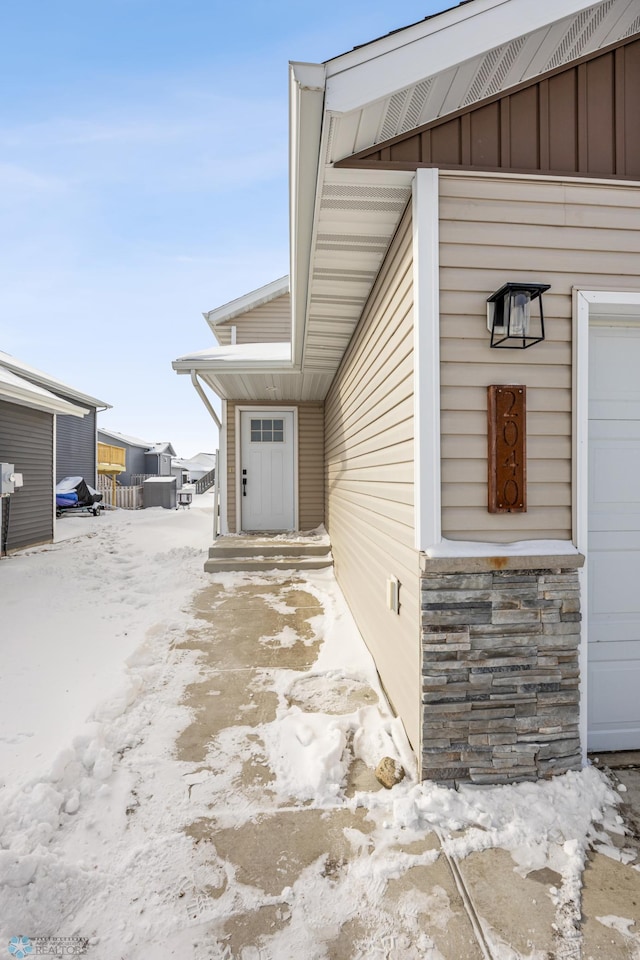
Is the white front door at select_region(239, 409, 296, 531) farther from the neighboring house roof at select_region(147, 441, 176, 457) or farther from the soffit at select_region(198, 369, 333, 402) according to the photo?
the neighboring house roof at select_region(147, 441, 176, 457)

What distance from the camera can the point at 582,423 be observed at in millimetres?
1851

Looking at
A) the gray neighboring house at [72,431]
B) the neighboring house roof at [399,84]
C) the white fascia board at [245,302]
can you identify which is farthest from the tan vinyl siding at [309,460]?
the gray neighboring house at [72,431]

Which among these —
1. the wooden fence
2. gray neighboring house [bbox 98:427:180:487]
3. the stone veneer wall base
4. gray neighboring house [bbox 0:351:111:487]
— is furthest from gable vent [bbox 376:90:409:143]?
gray neighboring house [bbox 98:427:180:487]

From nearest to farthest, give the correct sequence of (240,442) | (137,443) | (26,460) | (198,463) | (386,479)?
(386,479) < (240,442) < (26,460) < (137,443) < (198,463)

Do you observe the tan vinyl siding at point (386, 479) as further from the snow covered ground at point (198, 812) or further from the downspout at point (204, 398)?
the downspout at point (204, 398)

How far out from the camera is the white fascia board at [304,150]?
1.51 meters

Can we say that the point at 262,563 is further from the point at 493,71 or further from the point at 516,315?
the point at 493,71

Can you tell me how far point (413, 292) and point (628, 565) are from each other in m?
1.62

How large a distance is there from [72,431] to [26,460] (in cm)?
744

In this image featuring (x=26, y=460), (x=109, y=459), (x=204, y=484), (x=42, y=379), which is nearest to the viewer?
(x=26, y=460)

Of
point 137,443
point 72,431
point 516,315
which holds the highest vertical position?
point 137,443

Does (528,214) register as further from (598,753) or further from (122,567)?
(122,567)

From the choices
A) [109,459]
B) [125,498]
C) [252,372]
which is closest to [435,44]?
[252,372]

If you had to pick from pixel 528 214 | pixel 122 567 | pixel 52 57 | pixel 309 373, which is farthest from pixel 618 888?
pixel 52 57
